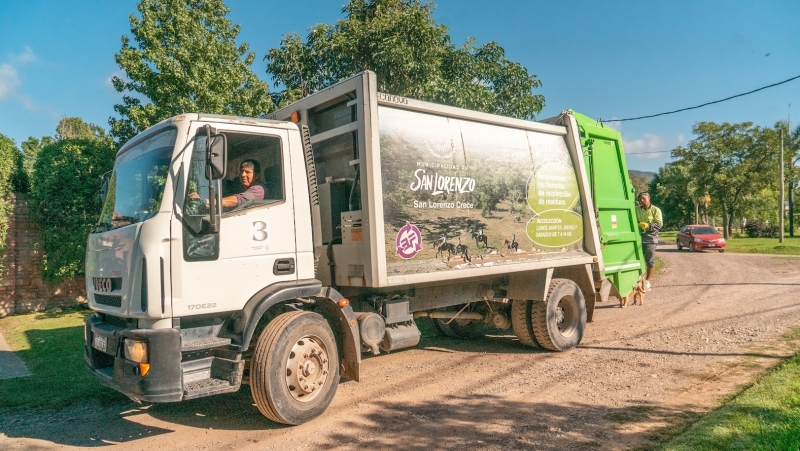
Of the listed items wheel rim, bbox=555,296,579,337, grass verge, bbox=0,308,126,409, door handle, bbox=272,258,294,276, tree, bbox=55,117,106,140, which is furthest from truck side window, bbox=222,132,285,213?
tree, bbox=55,117,106,140

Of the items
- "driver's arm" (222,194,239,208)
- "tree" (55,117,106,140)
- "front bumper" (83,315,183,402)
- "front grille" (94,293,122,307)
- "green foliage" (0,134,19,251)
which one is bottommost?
"front bumper" (83,315,183,402)

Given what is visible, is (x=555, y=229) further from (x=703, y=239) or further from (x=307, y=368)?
(x=703, y=239)

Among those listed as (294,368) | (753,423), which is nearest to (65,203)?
(294,368)

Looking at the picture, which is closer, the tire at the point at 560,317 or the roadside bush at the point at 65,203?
the tire at the point at 560,317

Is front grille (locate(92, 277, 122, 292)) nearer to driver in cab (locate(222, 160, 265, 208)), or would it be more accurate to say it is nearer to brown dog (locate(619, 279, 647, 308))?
driver in cab (locate(222, 160, 265, 208))

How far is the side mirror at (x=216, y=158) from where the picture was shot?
4250 mm

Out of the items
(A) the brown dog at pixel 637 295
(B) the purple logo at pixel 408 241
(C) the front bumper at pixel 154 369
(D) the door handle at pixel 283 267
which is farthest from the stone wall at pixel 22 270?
(A) the brown dog at pixel 637 295

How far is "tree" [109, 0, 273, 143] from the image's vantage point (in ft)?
33.4

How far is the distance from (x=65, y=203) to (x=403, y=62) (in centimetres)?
777

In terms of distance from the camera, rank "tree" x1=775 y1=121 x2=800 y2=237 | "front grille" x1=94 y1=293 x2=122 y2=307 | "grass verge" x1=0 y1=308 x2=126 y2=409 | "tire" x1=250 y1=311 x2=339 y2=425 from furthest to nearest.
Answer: "tree" x1=775 y1=121 x2=800 y2=237
"grass verge" x1=0 y1=308 x2=126 y2=409
"tire" x1=250 y1=311 x2=339 y2=425
"front grille" x1=94 y1=293 x2=122 y2=307

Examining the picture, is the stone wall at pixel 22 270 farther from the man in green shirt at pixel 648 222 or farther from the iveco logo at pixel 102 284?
the man in green shirt at pixel 648 222

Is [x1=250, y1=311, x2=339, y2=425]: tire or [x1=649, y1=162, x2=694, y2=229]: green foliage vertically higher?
[x1=649, y1=162, x2=694, y2=229]: green foliage

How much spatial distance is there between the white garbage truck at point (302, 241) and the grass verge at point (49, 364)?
1274 millimetres

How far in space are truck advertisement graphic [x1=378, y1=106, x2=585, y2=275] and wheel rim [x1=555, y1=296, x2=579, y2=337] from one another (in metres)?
0.66
